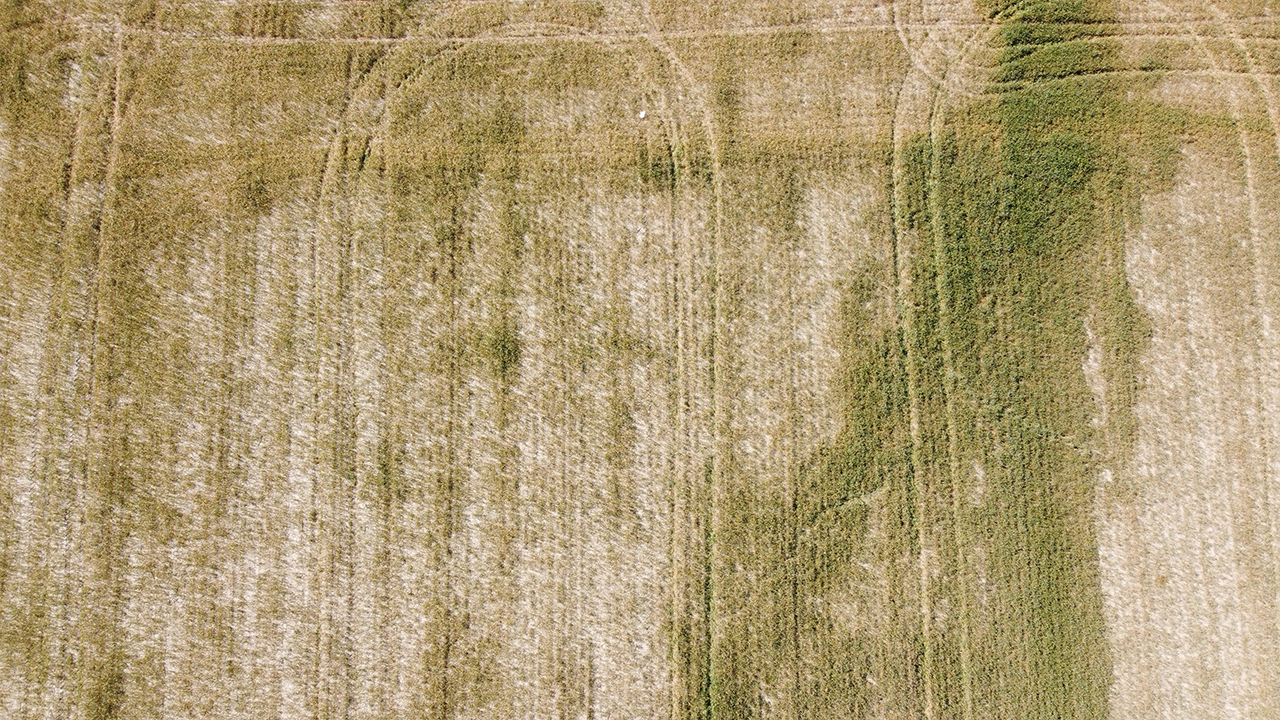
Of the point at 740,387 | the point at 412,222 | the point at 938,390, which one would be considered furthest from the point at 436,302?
the point at 938,390

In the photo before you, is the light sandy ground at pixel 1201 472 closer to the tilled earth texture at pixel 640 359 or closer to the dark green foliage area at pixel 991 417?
the tilled earth texture at pixel 640 359

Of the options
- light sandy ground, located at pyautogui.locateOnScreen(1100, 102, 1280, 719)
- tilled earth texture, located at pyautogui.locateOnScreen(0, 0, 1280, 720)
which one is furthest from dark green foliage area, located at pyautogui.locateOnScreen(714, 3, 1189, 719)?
light sandy ground, located at pyautogui.locateOnScreen(1100, 102, 1280, 719)

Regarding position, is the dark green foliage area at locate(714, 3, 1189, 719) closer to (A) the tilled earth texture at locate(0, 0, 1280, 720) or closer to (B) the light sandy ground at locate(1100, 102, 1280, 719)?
(A) the tilled earth texture at locate(0, 0, 1280, 720)

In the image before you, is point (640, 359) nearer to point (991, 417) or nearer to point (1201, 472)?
point (991, 417)

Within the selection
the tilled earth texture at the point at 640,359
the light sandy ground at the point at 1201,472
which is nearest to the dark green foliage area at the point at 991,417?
the tilled earth texture at the point at 640,359

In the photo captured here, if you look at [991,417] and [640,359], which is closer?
[991,417]

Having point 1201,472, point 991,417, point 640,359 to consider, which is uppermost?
point 640,359

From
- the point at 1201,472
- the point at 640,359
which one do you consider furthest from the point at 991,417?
the point at 640,359

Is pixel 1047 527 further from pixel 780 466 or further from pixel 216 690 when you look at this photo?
pixel 216 690
